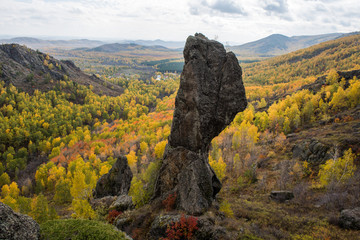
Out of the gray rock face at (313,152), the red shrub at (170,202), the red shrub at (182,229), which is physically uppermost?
the red shrub at (182,229)

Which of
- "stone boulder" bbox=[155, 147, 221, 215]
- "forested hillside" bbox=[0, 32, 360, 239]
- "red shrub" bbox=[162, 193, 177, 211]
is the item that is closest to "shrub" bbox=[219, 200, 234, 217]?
"forested hillside" bbox=[0, 32, 360, 239]

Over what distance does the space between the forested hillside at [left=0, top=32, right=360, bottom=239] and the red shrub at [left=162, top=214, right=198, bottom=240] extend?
13.6ft

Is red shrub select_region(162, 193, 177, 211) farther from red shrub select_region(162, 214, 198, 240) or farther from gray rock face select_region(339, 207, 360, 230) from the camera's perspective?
gray rock face select_region(339, 207, 360, 230)

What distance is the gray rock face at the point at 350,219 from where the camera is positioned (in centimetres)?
2127

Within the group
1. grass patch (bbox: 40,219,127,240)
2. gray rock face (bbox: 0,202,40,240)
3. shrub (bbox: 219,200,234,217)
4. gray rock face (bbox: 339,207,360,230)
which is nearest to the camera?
gray rock face (bbox: 0,202,40,240)

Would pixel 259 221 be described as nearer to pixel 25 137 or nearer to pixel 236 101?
pixel 236 101

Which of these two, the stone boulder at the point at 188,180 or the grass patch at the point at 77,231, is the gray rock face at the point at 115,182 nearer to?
the stone boulder at the point at 188,180

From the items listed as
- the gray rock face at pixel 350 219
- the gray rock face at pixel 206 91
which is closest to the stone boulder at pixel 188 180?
the gray rock face at pixel 206 91

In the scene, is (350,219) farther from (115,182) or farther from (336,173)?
(115,182)

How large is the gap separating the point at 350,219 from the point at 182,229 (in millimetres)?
20168

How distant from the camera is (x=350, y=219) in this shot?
71.4ft

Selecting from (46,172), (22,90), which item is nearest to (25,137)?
(46,172)

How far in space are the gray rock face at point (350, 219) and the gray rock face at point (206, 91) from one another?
18.2 metres

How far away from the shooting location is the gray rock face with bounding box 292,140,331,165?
164ft
